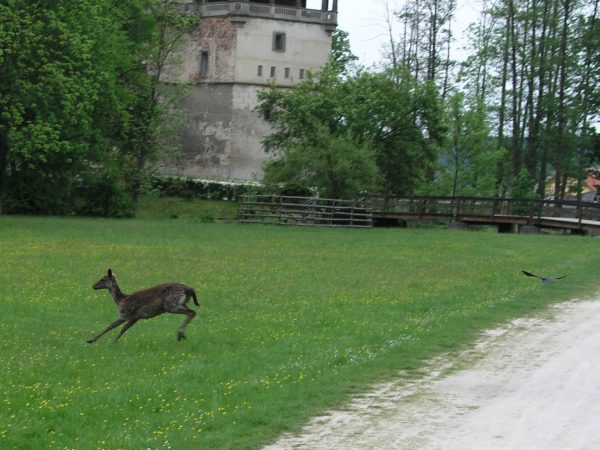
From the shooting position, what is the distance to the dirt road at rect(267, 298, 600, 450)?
401 inches

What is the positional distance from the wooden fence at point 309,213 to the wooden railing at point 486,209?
2977 millimetres

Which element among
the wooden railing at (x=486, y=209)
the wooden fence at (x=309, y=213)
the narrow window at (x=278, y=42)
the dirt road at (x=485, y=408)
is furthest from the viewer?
the narrow window at (x=278, y=42)

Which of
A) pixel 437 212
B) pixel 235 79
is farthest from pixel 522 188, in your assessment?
pixel 235 79

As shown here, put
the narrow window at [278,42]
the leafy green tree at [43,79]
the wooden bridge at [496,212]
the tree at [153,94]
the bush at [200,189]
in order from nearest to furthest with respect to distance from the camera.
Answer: the leafy green tree at [43,79] < the wooden bridge at [496,212] < the tree at [153,94] < the bush at [200,189] < the narrow window at [278,42]

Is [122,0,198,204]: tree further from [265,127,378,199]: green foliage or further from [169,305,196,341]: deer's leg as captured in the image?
[169,305,196,341]: deer's leg

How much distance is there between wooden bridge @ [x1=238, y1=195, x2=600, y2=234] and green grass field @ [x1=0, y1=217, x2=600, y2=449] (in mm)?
15990

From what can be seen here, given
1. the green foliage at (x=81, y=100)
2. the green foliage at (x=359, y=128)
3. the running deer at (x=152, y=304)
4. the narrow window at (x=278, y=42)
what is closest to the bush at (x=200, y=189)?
the green foliage at (x=81, y=100)

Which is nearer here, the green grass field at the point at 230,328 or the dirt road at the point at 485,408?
the dirt road at the point at 485,408

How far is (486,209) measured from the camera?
56.8m

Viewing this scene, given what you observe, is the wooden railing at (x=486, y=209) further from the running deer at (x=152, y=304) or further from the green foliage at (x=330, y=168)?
the running deer at (x=152, y=304)

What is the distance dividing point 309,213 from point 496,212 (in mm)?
9560

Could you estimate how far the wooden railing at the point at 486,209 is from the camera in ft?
175

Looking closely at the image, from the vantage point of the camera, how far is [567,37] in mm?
73750

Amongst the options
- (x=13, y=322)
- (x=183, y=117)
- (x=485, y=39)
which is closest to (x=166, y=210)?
(x=183, y=117)
